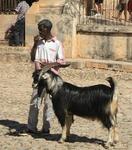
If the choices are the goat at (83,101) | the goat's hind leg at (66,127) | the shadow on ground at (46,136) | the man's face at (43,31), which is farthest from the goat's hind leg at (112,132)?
the man's face at (43,31)

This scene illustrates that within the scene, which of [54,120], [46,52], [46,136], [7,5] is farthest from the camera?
[7,5]

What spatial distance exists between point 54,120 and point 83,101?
1967 mm

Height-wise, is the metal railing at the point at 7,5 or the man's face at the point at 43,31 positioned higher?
the metal railing at the point at 7,5

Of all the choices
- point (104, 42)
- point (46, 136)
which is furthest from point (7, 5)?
point (46, 136)

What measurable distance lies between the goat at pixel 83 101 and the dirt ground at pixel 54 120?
1.15 ft

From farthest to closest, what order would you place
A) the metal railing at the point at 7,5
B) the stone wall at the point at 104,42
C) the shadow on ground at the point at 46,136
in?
the metal railing at the point at 7,5
the stone wall at the point at 104,42
the shadow on ground at the point at 46,136

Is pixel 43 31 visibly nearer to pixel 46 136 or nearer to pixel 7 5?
pixel 46 136

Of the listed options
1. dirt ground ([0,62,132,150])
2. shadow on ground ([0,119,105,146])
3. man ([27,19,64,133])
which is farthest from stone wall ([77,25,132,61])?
man ([27,19,64,133])

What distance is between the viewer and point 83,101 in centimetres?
777

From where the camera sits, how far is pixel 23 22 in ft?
59.8

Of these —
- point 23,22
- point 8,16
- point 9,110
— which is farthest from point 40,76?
point 8,16

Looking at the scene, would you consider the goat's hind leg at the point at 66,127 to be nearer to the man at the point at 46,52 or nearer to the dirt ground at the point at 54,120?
the dirt ground at the point at 54,120

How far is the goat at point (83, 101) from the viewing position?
7715 mm

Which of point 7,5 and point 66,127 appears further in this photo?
point 7,5
